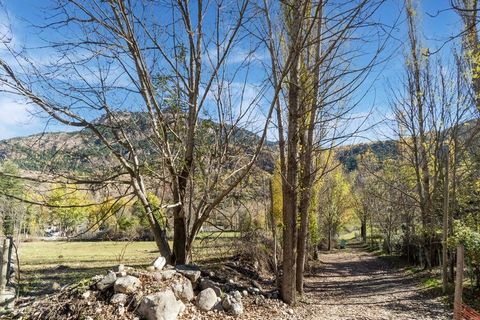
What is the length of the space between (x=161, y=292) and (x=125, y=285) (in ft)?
1.85

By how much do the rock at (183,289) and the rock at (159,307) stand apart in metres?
0.54

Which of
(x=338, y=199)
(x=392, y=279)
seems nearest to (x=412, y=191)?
(x=392, y=279)

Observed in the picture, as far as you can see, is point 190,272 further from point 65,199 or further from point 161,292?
point 65,199

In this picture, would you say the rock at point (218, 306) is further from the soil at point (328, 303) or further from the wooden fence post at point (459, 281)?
the wooden fence post at point (459, 281)

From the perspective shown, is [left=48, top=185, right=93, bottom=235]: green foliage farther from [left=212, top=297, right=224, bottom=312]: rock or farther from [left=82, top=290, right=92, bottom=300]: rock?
[left=212, top=297, right=224, bottom=312]: rock

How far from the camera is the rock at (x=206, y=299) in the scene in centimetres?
633

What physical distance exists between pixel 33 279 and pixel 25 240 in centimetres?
3180

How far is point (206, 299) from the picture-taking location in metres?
6.43

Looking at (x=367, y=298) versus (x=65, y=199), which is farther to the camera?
(x=367, y=298)

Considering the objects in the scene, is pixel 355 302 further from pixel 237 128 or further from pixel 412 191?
pixel 412 191

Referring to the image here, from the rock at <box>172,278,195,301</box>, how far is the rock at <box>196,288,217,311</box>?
162mm

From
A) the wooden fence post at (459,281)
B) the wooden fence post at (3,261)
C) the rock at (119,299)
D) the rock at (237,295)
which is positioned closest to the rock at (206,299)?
the rock at (237,295)

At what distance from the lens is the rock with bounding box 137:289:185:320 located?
17.6ft

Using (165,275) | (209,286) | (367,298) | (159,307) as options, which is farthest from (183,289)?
(367,298)
